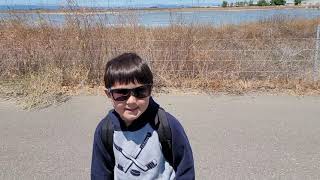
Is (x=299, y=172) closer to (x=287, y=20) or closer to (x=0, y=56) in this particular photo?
(x=0, y=56)

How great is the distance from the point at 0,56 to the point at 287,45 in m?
5.83

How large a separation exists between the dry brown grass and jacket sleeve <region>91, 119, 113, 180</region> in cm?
460

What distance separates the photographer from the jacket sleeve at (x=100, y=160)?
1967 mm

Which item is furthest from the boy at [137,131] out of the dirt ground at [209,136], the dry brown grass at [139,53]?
the dry brown grass at [139,53]

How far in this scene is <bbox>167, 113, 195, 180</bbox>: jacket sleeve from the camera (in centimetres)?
188

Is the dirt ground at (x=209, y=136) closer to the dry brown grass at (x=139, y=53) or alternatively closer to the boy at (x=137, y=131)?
the dry brown grass at (x=139, y=53)

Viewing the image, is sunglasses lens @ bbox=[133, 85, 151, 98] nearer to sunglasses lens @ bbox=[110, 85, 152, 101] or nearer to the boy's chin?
sunglasses lens @ bbox=[110, 85, 152, 101]

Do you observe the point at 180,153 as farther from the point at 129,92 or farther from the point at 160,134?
the point at 129,92

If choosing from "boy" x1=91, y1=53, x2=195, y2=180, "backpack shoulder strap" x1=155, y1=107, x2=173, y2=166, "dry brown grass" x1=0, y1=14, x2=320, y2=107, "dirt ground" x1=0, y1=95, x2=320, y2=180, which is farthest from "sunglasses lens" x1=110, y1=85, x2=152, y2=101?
"dry brown grass" x1=0, y1=14, x2=320, y2=107

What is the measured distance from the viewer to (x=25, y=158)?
3.98 meters

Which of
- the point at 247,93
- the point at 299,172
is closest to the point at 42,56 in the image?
the point at 247,93

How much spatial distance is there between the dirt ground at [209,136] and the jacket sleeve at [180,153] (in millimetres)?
1629

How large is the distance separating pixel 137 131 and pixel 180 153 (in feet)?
0.85

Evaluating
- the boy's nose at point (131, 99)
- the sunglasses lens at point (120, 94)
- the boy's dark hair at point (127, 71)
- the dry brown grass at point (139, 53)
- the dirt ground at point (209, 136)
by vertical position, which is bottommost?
the dirt ground at point (209, 136)
